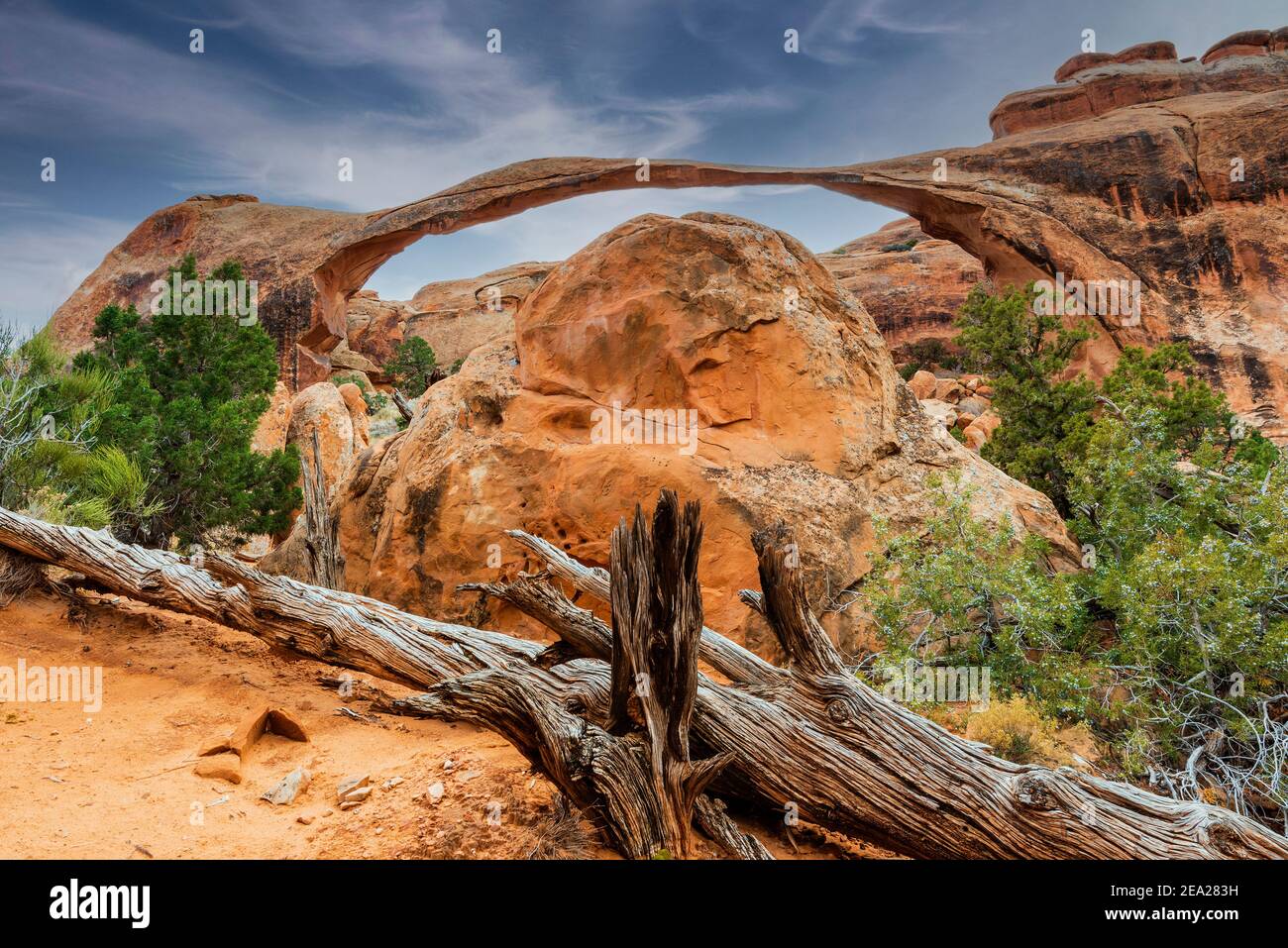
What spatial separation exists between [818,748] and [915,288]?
32983 mm

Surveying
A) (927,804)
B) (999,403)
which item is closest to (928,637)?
(927,804)

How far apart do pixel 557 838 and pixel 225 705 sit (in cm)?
296

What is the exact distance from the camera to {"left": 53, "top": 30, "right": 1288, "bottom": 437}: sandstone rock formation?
19.3m

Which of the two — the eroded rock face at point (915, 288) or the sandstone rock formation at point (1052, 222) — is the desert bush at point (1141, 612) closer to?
the sandstone rock formation at point (1052, 222)

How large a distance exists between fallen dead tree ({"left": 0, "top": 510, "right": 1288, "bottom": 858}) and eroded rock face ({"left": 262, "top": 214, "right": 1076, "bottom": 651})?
197 centimetres

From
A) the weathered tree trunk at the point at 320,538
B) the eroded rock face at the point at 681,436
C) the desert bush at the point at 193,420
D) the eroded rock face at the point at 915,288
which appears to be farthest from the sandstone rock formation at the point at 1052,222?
the weathered tree trunk at the point at 320,538

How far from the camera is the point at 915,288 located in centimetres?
3344

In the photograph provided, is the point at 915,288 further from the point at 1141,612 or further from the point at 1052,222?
the point at 1141,612

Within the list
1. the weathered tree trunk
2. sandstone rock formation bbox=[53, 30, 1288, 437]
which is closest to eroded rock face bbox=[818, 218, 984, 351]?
sandstone rock formation bbox=[53, 30, 1288, 437]

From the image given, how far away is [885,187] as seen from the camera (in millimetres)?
21531

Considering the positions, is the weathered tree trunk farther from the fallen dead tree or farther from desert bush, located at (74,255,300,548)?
desert bush, located at (74,255,300,548)

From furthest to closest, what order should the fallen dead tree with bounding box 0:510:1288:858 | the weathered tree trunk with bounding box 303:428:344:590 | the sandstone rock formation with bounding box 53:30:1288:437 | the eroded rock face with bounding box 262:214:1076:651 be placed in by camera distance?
1. the sandstone rock formation with bounding box 53:30:1288:437
2. the weathered tree trunk with bounding box 303:428:344:590
3. the eroded rock face with bounding box 262:214:1076:651
4. the fallen dead tree with bounding box 0:510:1288:858

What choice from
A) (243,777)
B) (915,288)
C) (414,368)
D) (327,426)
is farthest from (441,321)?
(243,777)

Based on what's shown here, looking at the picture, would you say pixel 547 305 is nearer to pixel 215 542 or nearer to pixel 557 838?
pixel 557 838
